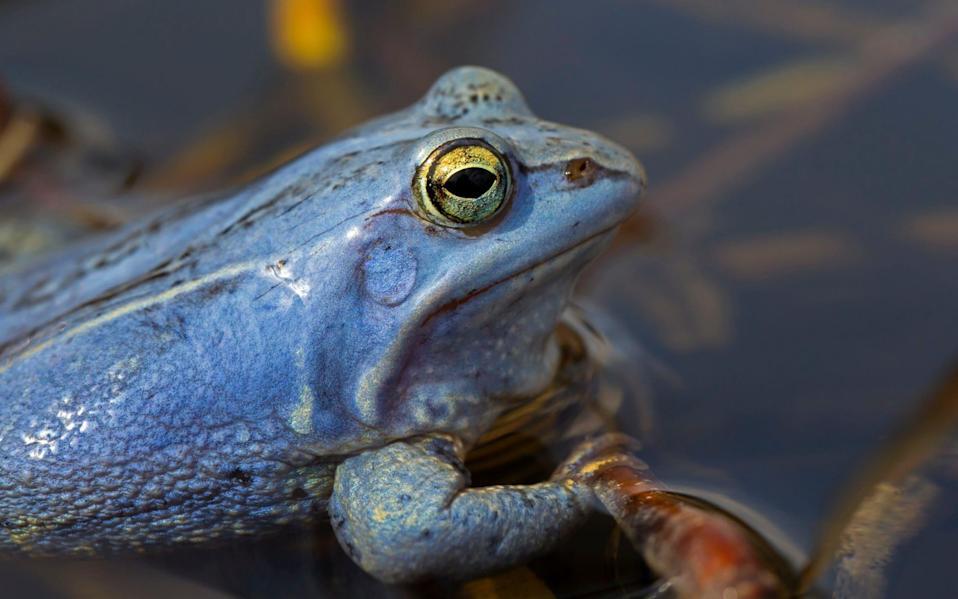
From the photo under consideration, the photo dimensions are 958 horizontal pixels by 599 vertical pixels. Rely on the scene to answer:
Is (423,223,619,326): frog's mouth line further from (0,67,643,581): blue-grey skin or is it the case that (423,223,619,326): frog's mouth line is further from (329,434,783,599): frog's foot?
(329,434,783,599): frog's foot

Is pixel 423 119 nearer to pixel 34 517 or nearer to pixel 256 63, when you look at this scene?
pixel 34 517

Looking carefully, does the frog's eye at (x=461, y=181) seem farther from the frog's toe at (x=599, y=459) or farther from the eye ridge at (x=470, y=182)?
the frog's toe at (x=599, y=459)

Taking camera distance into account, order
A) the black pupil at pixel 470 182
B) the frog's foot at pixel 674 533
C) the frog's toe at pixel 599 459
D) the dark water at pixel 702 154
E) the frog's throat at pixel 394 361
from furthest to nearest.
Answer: the dark water at pixel 702 154
the frog's toe at pixel 599 459
the frog's throat at pixel 394 361
the black pupil at pixel 470 182
the frog's foot at pixel 674 533

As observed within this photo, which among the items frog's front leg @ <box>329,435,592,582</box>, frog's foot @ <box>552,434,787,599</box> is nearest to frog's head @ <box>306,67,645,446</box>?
frog's front leg @ <box>329,435,592,582</box>

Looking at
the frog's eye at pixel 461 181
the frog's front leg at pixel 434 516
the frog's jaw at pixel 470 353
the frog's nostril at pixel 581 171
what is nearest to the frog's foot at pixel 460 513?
the frog's front leg at pixel 434 516

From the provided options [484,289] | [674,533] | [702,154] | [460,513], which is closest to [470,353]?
[484,289]

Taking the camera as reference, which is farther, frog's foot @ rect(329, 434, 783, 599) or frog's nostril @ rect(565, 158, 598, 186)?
frog's nostril @ rect(565, 158, 598, 186)

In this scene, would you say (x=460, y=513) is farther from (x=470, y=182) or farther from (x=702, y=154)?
(x=702, y=154)
